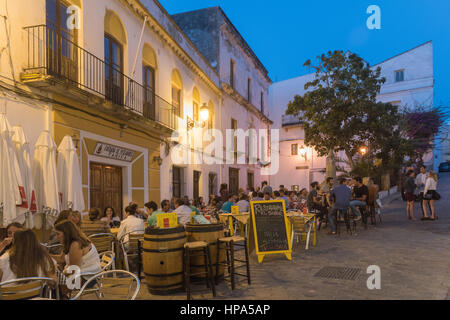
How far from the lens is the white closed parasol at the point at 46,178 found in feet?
20.8

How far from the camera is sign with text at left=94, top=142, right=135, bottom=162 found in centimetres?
936

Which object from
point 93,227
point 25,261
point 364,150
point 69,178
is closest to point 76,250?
point 25,261

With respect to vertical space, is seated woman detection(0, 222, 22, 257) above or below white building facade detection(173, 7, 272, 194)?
below

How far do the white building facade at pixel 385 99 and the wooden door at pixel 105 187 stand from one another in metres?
20.6

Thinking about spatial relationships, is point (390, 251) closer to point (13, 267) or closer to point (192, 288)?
point (192, 288)

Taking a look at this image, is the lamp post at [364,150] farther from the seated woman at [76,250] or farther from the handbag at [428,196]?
the seated woman at [76,250]

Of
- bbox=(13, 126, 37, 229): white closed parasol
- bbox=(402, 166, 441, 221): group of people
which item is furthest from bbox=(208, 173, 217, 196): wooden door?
bbox=(13, 126, 37, 229): white closed parasol

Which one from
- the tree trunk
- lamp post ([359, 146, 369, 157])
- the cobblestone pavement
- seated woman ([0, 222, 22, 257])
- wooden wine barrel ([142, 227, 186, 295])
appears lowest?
the cobblestone pavement

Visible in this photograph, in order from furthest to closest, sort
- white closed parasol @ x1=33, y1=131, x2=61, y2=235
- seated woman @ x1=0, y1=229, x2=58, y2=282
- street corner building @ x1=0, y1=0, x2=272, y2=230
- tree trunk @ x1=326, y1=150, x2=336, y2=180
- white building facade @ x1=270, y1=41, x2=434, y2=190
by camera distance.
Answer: white building facade @ x1=270, y1=41, x2=434, y2=190 → tree trunk @ x1=326, y1=150, x2=336, y2=180 → street corner building @ x1=0, y1=0, x2=272, y2=230 → white closed parasol @ x1=33, y1=131, x2=61, y2=235 → seated woman @ x1=0, y1=229, x2=58, y2=282

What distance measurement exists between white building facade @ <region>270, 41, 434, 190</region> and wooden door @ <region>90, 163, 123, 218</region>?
2058 cm

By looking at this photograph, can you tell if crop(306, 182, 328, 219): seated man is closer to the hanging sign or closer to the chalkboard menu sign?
the chalkboard menu sign

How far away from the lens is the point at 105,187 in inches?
396

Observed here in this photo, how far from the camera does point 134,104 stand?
35.2 ft

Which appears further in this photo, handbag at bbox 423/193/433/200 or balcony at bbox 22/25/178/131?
handbag at bbox 423/193/433/200
